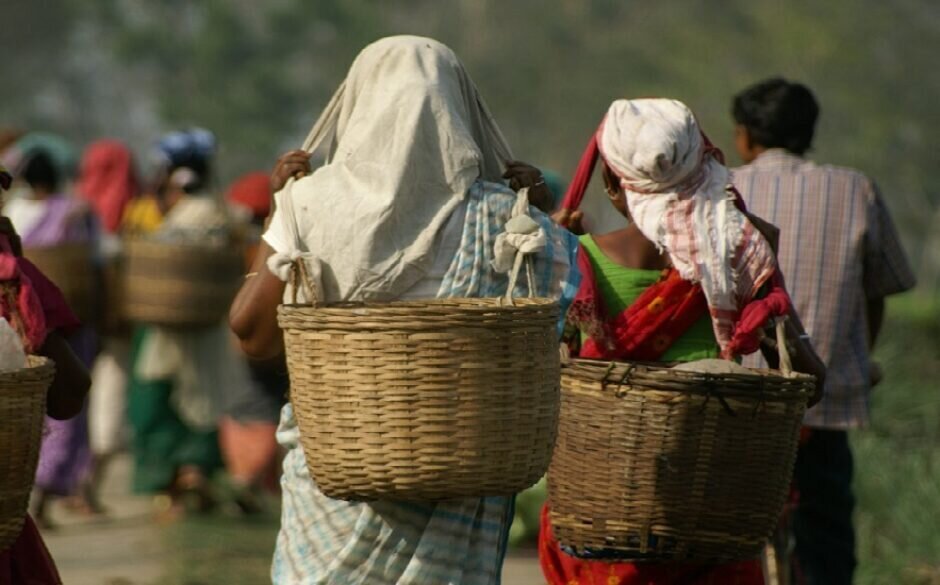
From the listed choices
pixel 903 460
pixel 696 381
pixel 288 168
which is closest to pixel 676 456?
pixel 696 381

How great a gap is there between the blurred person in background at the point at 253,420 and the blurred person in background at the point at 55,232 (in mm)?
893

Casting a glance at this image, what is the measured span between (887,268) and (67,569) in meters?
4.32

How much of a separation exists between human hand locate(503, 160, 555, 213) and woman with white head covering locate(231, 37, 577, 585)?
0.09 meters

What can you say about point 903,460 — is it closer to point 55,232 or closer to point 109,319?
point 109,319

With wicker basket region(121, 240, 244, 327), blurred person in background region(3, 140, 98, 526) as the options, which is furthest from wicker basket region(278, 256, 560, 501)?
wicker basket region(121, 240, 244, 327)

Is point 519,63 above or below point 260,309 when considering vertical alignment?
below

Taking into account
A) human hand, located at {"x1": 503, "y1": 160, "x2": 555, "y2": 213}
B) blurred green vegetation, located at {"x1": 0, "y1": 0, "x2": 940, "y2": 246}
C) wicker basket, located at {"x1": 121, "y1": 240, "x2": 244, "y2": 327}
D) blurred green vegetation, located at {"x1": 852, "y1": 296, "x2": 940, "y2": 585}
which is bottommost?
blurred green vegetation, located at {"x1": 0, "y1": 0, "x2": 940, "y2": 246}

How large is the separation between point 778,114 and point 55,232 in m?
4.54

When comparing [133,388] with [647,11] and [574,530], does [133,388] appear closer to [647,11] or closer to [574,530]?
[574,530]

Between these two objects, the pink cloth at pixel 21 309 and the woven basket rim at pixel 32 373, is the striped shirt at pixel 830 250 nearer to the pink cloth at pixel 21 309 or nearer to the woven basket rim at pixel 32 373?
the pink cloth at pixel 21 309

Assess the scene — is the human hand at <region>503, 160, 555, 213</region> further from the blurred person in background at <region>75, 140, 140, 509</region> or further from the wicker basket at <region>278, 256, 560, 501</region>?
the blurred person in background at <region>75, 140, 140, 509</region>

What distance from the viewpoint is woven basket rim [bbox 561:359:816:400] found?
4309 millimetres

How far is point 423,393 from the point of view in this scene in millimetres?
3773

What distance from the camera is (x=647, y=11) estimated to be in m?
33.9
